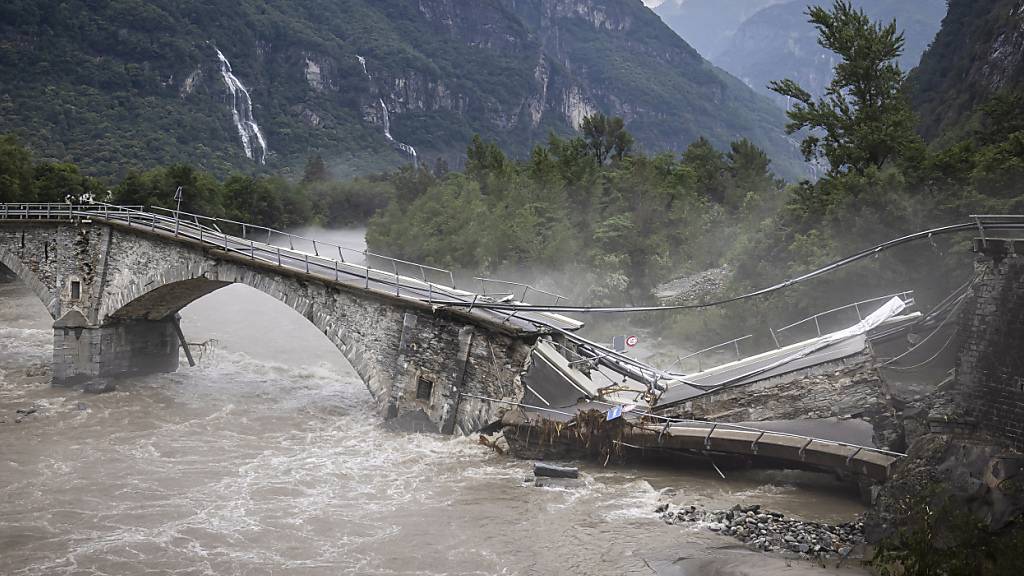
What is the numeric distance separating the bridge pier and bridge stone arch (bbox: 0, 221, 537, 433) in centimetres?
4

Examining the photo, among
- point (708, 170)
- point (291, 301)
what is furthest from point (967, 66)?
point (291, 301)

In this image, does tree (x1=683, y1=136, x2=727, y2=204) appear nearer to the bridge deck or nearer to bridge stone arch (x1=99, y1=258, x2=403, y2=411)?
bridge stone arch (x1=99, y1=258, x2=403, y2=411)

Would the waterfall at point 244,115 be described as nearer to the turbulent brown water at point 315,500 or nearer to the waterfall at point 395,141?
the waterfall at point 395,141

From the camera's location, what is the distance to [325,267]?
29.2 meters

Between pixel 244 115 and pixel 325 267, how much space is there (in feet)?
385

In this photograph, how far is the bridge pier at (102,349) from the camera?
3288 cm

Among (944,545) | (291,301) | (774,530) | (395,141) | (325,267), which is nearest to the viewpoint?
(944,545)

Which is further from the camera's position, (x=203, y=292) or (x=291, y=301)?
(x=203, y=292)

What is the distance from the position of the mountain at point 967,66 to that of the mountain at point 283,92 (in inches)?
3080

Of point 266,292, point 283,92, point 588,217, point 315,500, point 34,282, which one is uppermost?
point 283,92

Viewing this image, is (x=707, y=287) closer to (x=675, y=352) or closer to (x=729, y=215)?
(x=675, y=352)

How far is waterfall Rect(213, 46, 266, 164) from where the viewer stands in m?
127

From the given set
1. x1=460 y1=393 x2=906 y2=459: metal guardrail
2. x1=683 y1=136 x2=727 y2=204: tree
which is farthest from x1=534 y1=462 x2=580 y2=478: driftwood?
x1=683 y1=136 x2=727 y2=204: tree

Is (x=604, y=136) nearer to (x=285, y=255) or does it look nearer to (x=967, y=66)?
(x=967, y=66)
